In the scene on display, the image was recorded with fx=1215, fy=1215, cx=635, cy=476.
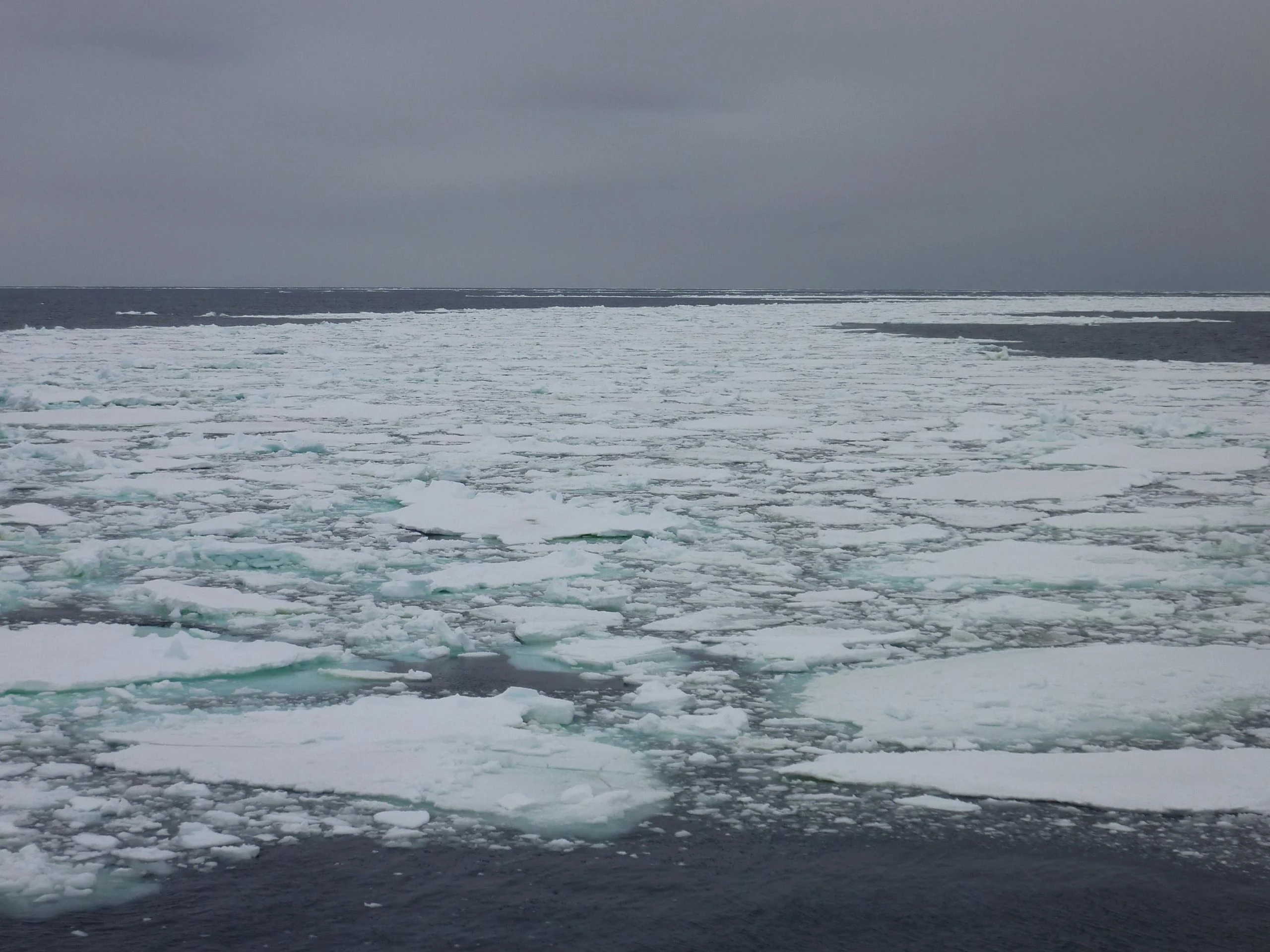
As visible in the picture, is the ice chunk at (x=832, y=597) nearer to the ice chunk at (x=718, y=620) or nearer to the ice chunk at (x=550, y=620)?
the ice chunk at (x=718, y=620)

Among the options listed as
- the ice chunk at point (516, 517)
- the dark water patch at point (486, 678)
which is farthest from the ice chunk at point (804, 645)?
the ice chunk at point (516, 517)

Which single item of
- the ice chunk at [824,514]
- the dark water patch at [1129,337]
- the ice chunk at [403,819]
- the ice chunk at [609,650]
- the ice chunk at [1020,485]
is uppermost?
the dark water patch at [1129,337]

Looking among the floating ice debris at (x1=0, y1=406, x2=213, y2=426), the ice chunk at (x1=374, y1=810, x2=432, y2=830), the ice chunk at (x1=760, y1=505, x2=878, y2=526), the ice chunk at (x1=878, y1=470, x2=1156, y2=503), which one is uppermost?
the floating ice debris at (x1=0, y1=406, x2=213, y2=426)

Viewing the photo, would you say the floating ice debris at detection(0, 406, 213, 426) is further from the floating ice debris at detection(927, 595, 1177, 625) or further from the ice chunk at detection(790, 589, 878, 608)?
the floating ice debris at detection(927, 595, 1177, 625)

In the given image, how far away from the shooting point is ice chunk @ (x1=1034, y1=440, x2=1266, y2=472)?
10.2 m

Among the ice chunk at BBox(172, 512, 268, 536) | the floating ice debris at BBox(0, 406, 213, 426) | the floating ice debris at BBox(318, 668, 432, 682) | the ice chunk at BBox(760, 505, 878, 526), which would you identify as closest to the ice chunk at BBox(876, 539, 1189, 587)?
the ice chunk at BBox(760, 505, 878, 526)

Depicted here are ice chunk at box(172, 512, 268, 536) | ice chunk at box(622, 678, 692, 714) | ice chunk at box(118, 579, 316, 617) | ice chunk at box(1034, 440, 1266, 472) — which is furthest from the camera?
ice chunk at box(1034, 440, 1266, 472)

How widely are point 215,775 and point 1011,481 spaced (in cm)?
709

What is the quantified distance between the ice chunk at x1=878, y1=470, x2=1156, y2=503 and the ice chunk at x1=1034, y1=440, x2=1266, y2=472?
43 cm

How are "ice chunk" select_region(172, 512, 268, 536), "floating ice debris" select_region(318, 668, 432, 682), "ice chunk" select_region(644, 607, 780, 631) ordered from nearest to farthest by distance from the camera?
1. "floating ice debris" select_region(318, 668, 432, 682)
2. "ice chunk" select_region(644, 607, 780, 631)
3. "ice chunk" select_region(172, 512, 268, 536)

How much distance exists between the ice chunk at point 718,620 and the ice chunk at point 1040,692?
76 centimetres

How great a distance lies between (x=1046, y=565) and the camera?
664 centimetres

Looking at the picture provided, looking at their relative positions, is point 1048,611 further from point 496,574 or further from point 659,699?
A: point 496,574

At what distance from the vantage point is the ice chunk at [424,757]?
3736 mm
